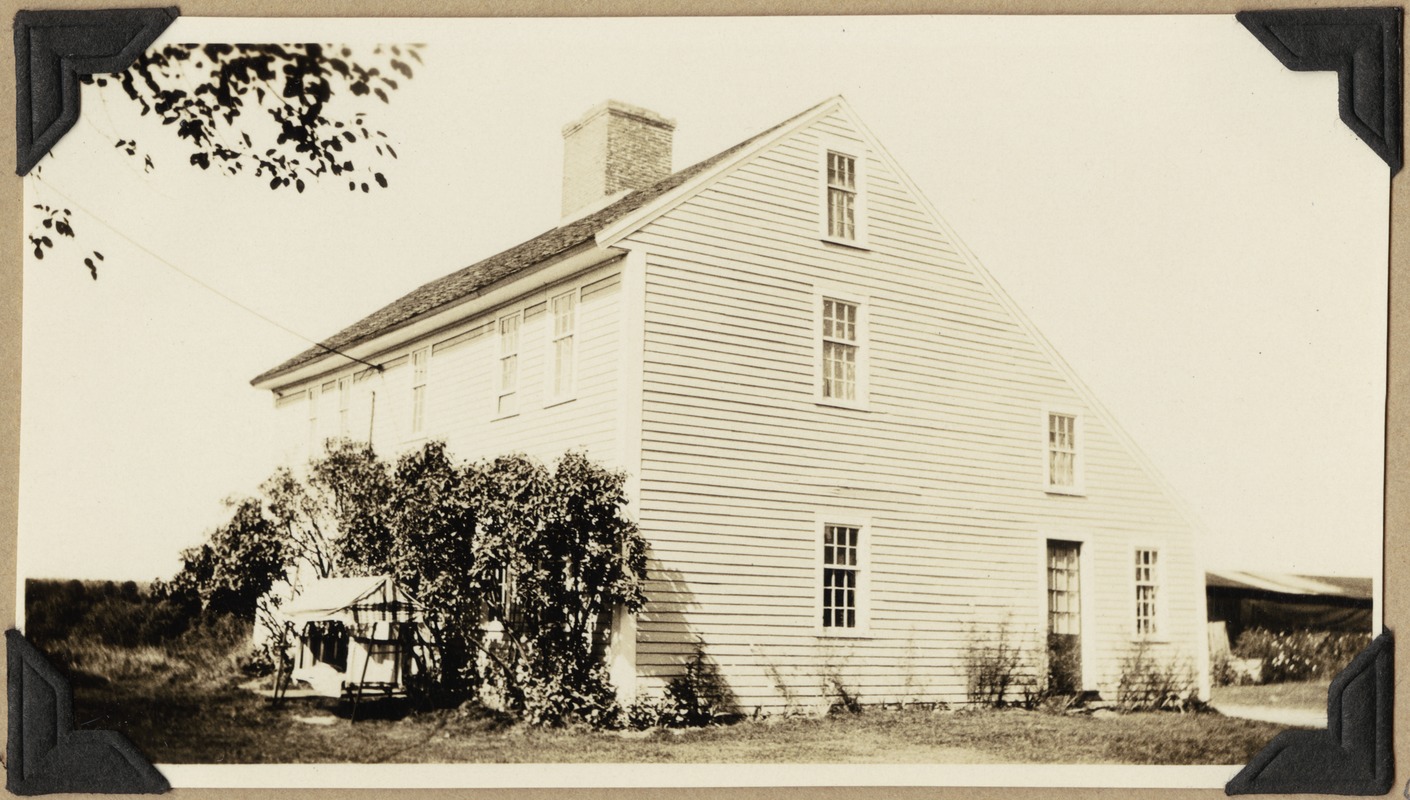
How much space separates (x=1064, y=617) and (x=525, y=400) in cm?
415

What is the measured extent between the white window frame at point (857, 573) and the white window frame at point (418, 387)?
9.42 feet

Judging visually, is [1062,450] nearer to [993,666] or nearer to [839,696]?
[993,666]

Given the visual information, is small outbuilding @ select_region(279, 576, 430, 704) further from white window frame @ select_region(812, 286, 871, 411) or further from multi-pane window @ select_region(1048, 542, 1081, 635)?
multi-pane window @ select_region(1048, 542, 1081, 635)

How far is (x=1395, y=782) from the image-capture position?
870 centimetres

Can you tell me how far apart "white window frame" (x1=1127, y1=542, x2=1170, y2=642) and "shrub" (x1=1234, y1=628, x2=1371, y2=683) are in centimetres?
55

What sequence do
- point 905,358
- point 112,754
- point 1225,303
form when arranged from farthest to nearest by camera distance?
point 905,358
point 1225,303
point 112,754

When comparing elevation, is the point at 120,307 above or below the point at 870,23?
below

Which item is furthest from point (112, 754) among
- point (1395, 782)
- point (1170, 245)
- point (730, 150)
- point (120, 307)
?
point (1395, 782)

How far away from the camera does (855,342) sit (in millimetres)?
9797

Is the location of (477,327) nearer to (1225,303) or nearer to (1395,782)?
(1225,303)

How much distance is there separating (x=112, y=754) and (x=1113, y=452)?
685 centimetres

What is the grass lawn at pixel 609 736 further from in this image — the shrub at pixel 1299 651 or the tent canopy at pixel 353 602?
the tent canopy at pixel 353 602

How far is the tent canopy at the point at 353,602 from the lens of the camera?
9.06 m

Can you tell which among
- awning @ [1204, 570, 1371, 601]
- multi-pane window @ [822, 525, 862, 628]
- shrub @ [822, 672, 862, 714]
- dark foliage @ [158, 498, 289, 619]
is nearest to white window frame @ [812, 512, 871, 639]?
multi-pane window @ [822, 525, 862, 628]
